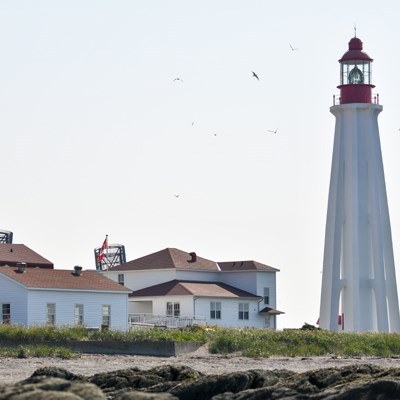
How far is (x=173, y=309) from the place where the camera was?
7219 centimetres

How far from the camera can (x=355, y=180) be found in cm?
6612

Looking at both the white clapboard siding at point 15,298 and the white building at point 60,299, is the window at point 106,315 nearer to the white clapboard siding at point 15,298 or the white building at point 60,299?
the white building at point 60,299

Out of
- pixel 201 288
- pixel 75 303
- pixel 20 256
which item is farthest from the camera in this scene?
pixel 201 288

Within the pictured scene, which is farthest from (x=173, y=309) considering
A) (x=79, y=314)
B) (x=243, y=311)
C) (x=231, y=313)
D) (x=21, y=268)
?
(x=21, y=268)

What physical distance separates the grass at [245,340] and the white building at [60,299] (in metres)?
8.73

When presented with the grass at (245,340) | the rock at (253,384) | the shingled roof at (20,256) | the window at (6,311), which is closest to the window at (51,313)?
the window at (6,311)

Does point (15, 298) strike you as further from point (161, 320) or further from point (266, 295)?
point (266, 295)

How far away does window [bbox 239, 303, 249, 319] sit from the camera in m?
74.0

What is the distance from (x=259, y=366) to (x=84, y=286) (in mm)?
22471

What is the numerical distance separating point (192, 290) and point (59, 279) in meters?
11.6

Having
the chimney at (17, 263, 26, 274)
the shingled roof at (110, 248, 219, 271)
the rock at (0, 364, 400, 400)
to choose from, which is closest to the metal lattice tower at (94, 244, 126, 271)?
the shingled roof at (110, 248, 219, 271)

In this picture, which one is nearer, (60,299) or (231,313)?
(60,299)

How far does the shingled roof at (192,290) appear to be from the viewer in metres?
72.1

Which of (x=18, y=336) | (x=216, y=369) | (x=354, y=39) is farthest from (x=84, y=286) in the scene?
(x=216, y=369)
